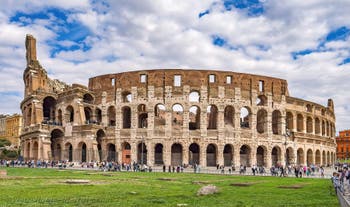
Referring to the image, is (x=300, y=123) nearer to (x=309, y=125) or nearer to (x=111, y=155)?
(x=309, y=125)

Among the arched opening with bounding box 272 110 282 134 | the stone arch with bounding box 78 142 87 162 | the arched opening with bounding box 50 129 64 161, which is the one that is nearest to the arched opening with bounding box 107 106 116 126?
the stone arch with bounding box 78 142 87 162

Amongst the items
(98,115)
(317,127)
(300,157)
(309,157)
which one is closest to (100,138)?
(98,115)

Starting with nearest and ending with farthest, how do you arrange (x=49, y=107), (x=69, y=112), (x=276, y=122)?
(x=69, y=112), (x=276, y=122), (x=49, y=107)

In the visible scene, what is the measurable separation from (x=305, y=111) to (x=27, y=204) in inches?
1715

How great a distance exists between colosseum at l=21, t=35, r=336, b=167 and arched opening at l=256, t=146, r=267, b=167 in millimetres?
121

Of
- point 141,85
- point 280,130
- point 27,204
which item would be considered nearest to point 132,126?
point 141,85

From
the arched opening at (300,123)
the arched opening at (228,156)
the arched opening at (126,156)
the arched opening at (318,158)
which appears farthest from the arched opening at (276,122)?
the arched opening at (126,156)

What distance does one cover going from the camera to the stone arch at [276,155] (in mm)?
45656

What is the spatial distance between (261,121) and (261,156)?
4.43 m

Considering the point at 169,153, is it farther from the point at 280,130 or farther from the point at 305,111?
the point at 305,111

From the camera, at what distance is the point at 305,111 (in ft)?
162

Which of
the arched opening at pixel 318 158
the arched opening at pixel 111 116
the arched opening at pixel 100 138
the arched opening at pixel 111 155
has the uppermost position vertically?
the arched opening at pixel 111 116

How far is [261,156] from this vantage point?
45.8 metres

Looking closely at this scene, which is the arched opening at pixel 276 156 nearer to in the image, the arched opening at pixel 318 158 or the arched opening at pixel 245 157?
the arched opening at pixel 245 157
